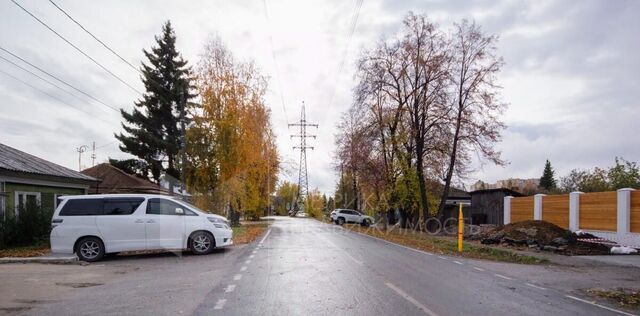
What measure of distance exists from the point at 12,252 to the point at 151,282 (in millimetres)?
8666

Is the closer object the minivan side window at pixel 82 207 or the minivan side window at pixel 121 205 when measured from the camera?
the minivan side window at pixel 82 207

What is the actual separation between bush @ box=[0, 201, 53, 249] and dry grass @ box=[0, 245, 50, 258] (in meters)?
0.60

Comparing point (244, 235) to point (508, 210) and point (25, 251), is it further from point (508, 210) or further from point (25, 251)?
point (508, 210)

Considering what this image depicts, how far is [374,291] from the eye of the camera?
28.7ft

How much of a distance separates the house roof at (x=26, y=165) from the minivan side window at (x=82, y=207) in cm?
540

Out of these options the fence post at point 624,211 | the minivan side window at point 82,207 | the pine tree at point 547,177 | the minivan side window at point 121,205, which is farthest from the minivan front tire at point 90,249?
the pine tree at point 547,177

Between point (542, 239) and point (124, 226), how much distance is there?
16.0m

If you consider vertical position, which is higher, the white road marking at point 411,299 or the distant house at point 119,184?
the distant house at point 119,184

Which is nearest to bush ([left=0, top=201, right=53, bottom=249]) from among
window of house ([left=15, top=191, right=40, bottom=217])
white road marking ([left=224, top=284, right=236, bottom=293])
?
window of house ([left=15, top=191, right=40, bottom=217])

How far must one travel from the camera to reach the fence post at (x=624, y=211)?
19.4m

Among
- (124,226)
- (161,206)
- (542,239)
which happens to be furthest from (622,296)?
(124,226)

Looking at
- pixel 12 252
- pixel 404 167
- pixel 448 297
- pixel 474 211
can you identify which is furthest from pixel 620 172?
pixel 12 252

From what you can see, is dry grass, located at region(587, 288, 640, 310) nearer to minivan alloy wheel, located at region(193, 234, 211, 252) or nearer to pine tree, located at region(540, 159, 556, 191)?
minivan alloy wheel, located at region(193, 234, 211, 252)

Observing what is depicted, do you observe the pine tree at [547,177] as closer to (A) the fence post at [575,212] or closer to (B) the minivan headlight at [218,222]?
(A) the fence post at [575,212]
